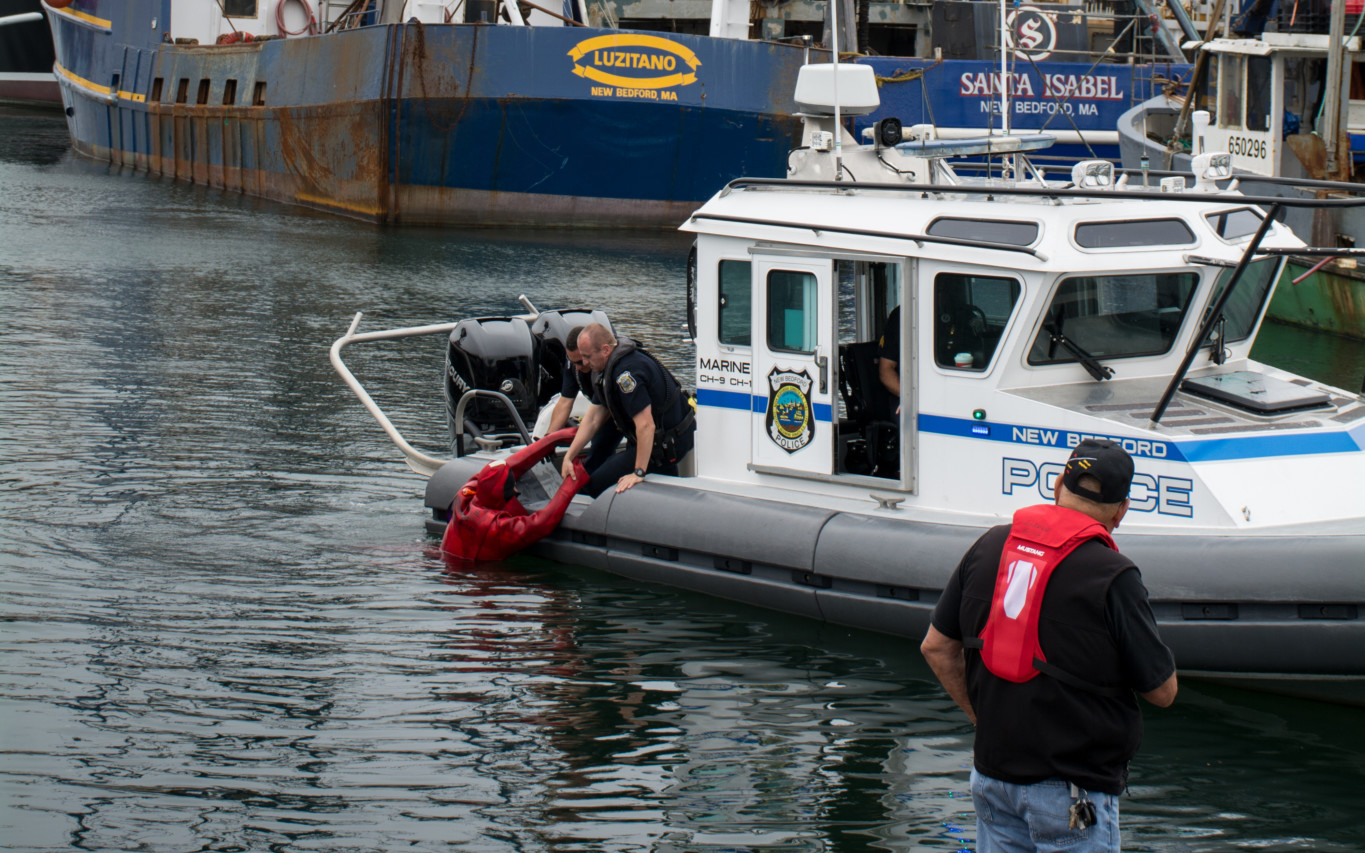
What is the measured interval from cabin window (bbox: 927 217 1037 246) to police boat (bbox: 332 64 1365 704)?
0.01m

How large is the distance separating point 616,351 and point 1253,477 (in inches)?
136

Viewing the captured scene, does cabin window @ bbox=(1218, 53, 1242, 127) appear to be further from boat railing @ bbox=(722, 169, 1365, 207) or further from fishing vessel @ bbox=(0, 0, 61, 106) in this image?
fishing vessel @ bbox=(0, 0, 61, 106)

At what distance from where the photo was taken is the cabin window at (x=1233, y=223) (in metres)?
7.52

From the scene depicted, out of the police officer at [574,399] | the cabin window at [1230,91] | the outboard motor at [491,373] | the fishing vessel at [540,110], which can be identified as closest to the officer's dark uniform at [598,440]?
the police officer at [574,399]

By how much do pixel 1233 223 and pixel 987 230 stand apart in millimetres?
1269

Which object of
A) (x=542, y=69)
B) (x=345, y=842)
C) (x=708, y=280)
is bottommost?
(x=345, y=842)

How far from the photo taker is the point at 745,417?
835 cm

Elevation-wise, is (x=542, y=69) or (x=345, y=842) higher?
(x=542, y=69)

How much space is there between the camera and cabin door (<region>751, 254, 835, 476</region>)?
7.86 meters

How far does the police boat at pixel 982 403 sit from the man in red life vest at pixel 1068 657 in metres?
3.17

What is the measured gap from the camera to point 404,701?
279 inches

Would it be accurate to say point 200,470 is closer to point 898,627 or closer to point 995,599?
point 898,627

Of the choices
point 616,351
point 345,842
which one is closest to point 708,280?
point 616,351

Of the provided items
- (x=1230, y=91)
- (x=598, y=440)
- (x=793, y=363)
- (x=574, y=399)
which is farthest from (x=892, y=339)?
(x=1230, y=91)
